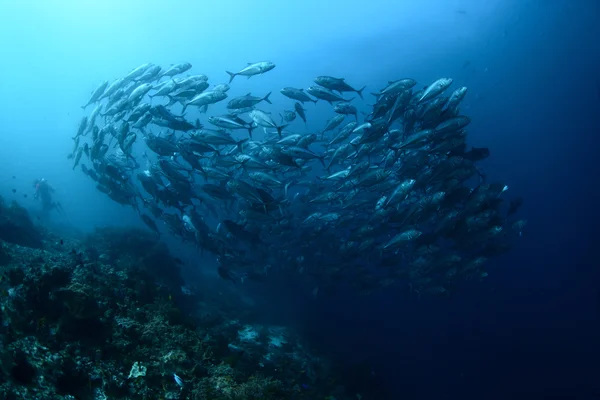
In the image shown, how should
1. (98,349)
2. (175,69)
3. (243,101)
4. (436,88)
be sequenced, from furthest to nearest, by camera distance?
(175,69) → (243,101) → (436,88) → (98,349)

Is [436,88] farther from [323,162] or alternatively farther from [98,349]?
[98,349]

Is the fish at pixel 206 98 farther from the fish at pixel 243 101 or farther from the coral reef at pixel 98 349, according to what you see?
the coral reef at pixel 98 349

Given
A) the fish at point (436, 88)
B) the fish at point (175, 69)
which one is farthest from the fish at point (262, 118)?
the fish at point (175, 69)

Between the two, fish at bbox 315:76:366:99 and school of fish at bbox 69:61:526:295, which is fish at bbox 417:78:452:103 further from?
fish at bbox 315:76:366:99

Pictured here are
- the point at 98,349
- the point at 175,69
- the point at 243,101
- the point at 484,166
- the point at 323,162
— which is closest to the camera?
the point at 98,349

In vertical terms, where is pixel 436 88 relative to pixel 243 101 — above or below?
below

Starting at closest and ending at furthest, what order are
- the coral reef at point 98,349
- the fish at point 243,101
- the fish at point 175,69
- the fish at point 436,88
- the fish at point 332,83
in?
the coral reef at point 98,349, the fish at point 436,88, the fish at point 332,83, the fish at point 243,101, the fish at point 175,69

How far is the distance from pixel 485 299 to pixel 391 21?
3808cm

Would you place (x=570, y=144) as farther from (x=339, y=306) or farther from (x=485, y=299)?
(x=339, y=306)

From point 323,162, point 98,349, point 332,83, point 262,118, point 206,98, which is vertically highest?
point 206,98

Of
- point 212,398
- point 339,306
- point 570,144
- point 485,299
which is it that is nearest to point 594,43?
point 570,144

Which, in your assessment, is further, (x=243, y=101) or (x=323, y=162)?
(x=323, y=162)

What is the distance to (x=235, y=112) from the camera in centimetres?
892

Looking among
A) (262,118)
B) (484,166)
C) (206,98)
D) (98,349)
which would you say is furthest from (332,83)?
(484,166)
